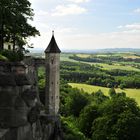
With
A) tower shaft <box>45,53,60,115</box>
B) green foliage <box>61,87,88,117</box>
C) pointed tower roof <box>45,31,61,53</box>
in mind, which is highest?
pointed tower roof <box>45,31,61,53</box>

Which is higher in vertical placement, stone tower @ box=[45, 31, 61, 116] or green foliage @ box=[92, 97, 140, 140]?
stone tower @ box=[45, 31, 61, 116]

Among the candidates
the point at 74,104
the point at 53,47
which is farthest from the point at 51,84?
the point at 74,104

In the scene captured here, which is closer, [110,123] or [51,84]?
[51,84]

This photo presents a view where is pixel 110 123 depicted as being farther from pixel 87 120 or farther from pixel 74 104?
pixel 74 104

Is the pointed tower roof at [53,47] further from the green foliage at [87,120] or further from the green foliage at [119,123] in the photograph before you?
the green foliage at [87,120]

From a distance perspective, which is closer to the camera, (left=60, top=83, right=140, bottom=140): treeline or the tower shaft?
the tower shaft

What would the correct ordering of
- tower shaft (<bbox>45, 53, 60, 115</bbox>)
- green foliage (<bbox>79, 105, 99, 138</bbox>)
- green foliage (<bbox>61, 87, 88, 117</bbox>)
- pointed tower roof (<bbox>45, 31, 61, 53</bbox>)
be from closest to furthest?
tower shaft (<bbox>45, 53, 60, 115</bbox>) → pointed tower roof (<bbox>45, 31, 61, 53</bbox>) → green foliage (<bbox>79, 105, 99, 138</bbox>) → green foliage (<bbox>61, 87, 88, 117</bbox>)

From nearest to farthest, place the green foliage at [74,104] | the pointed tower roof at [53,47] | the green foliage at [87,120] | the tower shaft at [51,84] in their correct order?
1. the tower shaft at [51,84]
2. the pointed tower roof at [53,47]
3. the green foliage at [87,120]
4. the green foliage at [74,104]

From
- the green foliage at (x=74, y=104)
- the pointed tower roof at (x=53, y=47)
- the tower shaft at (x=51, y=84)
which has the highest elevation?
the pointed tower roof at (x=53, y=47)

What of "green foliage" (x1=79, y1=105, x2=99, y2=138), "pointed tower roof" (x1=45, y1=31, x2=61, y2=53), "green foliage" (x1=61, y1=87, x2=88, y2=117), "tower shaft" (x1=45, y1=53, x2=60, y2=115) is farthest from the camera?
"green foliage" (x1=61, y1=87, x2=88, y2=117)

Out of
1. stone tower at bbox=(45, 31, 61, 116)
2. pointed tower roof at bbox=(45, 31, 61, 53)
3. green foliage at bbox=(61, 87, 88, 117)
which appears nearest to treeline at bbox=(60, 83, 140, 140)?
stone tower at bbox=(45, 31, 61, 116)

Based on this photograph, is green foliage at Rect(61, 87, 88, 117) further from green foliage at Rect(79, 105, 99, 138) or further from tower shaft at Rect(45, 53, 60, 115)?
tower shaft at Rect(45, 53, 60, 115)

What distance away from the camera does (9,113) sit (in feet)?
83.8

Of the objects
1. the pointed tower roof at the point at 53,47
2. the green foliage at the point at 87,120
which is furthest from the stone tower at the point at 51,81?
the green foliage at the point at 87,120
